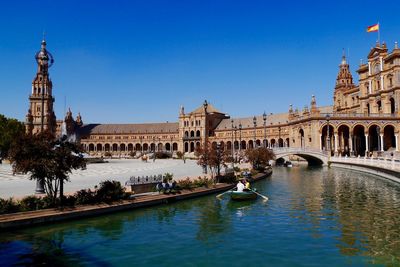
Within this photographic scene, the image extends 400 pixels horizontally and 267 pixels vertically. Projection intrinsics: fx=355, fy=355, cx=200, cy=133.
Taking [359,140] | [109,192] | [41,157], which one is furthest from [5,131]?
[359,140]

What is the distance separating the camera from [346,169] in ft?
193

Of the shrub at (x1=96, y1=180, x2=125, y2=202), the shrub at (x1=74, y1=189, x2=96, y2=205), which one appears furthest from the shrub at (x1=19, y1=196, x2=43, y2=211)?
the shrub at (x1=96, y1=180, x2=125, y2=202)

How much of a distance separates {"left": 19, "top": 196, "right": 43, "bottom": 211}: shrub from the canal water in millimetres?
1489

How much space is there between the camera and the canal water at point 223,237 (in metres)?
13.4

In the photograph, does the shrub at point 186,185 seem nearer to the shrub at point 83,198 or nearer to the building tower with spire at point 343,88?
the shrub at point 83,198

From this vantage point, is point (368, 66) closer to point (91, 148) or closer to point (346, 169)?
point (346, 169)

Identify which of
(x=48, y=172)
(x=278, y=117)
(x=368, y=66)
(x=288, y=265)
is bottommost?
(x=288, y=265)

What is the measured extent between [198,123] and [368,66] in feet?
244

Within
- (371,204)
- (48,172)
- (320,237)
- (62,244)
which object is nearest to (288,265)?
(320,237)

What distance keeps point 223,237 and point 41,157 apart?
34.2ft

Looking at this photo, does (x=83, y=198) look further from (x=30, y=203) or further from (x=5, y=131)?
(x=5, y=131)

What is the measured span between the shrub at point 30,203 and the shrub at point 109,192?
350cm

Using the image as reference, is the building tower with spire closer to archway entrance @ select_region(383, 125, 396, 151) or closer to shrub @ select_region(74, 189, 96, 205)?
archway entrance @ select_region(383, 125, 396, 151)

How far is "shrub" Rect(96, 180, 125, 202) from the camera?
21.7 m
